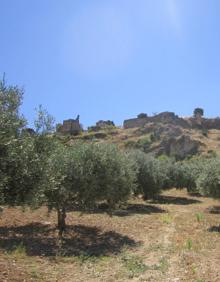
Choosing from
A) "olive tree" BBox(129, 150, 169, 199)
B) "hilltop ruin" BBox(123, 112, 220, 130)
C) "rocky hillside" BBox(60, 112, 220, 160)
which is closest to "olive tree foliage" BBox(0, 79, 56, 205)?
"olive tree" BBox(129, 150, 169, 199)

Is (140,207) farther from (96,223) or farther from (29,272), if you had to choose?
(29,272)

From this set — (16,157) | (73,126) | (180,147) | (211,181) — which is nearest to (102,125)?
(73,126)

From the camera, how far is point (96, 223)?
2823 centimetres

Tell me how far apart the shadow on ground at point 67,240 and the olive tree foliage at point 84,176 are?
1061 mm

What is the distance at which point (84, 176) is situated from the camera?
76.7ft

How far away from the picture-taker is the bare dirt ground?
15.5 meters

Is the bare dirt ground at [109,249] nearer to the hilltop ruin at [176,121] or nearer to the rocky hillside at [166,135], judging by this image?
the rocky hillside at [166,135]

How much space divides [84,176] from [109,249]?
4488 millimetres

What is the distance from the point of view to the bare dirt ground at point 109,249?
1548 cm

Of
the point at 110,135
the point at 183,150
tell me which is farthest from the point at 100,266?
the point at 110,135

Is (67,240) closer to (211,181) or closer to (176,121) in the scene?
(211,181)

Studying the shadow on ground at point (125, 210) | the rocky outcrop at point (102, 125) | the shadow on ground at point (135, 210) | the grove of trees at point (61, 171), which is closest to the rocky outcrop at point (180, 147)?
the rocky outcrop at point (102, 125)

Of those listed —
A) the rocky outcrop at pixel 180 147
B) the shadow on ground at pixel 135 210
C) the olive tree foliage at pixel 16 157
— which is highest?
the rocky outcrop at pixel 180 147

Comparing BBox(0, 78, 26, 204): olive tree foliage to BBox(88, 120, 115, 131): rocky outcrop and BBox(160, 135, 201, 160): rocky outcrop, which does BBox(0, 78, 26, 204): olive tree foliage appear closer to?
BBox(160, 135, 201, 160): rocky outcrop
